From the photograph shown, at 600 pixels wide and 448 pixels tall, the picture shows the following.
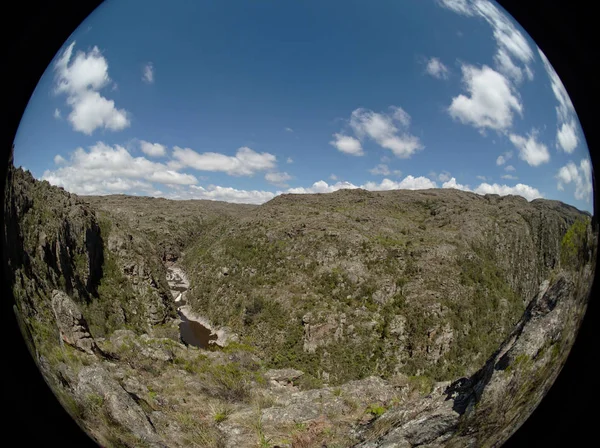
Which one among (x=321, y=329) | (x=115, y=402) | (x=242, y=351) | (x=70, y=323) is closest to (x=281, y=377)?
(x=242, y=351)

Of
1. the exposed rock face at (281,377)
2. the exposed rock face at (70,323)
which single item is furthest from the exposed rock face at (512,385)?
the exposed rock face at (281,377)

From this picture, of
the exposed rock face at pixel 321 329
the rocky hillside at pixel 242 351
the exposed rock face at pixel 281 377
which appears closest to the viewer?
the rocky hillside at pixel 242 351

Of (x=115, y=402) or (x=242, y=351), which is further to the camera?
(x=242, y=351)

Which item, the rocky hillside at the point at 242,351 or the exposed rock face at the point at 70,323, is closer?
the rocky hillside at the point at 242,351

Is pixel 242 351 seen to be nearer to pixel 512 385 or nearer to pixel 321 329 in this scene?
pixel 512 385

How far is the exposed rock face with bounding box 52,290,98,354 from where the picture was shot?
280 centimetres

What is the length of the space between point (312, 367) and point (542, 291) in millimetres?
24427

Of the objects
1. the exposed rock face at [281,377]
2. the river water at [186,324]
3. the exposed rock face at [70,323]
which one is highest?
the exposed rock face at [70,323]

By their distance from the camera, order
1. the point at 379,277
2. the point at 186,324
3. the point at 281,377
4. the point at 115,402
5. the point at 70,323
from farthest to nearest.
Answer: the point at 379,277 → the point at 186,324 → the point at 281,377 → the point at 115,402 → the point at 70,323

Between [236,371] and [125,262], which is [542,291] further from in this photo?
[236,371]

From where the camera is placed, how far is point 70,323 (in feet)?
9.68

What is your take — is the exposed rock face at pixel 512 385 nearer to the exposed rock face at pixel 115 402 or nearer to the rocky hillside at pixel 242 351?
the rocky hillside at pixel 242 351

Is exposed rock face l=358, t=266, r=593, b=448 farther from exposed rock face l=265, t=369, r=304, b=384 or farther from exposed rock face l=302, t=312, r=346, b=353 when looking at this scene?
exposed rock face l=302, t=312, r=346, b=353

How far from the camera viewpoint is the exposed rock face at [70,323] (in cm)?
280
